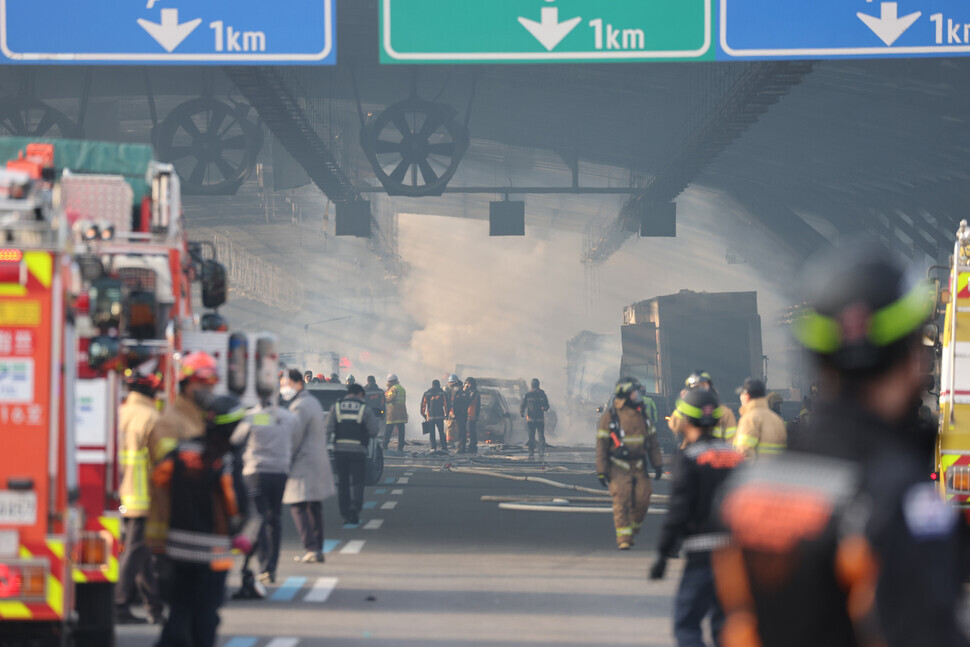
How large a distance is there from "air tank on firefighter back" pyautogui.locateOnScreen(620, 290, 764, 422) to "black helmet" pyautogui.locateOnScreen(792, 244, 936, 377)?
107ft

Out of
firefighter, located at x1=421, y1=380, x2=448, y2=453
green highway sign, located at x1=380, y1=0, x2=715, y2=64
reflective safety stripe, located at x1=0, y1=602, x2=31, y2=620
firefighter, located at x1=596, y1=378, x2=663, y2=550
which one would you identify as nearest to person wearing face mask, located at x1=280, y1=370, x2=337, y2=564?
firefighter, located at x1=596, y1=378, x2=663, y2=550

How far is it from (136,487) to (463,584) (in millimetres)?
3541

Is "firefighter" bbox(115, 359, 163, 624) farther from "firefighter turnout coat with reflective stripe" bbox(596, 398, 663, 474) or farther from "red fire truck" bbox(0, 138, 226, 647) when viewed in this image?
"firefighter turnout coat with reflective stripe" bbox(596, 398, 663, 474)

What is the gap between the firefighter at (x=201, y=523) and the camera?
700cm

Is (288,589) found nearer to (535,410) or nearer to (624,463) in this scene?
(624,463)

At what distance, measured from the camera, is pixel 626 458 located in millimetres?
14648

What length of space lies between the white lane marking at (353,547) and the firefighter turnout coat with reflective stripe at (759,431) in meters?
3.98

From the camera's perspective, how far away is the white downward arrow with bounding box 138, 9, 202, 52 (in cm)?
1483

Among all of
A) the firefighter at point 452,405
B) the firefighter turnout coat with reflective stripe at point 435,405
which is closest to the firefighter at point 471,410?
the firefighter at point 452,405

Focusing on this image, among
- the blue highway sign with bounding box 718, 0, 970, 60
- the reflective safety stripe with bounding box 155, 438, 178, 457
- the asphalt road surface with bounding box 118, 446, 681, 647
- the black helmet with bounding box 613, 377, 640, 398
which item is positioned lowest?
the asphalt road surface with bounding box 118, 446, 681, 647

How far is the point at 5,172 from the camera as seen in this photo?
7.42 m

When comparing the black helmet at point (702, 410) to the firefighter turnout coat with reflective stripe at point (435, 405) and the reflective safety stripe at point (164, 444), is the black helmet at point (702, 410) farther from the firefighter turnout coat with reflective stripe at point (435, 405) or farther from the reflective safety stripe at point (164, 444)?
the firefighter turnout coat with reflective stripe at point (435, 405)

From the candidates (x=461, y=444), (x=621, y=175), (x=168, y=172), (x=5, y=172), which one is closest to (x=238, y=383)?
(x=168, y=172)

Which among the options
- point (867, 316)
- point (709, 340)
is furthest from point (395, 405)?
point (867, 316)
